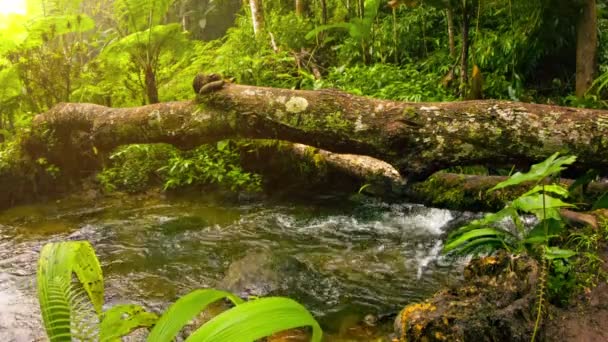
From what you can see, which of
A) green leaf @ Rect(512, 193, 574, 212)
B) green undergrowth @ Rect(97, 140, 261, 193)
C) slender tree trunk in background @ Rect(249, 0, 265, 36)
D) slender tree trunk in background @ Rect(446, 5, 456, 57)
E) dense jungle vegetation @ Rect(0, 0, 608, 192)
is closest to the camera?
green leaf @ Rect(512, 193, 574, 212)

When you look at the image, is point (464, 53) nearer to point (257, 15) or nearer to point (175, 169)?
point (175, 169)

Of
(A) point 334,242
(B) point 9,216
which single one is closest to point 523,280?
(A) point 334,242

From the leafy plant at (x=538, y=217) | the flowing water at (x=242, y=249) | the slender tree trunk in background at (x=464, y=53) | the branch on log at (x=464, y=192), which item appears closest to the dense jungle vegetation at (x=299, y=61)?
the slender tree trunk in background at (x=464, y=53)

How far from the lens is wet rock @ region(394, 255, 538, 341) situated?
1.78 m

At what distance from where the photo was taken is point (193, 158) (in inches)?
249

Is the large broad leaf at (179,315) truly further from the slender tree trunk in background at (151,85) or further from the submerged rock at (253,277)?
the slender tree trunk in background at (151,85)

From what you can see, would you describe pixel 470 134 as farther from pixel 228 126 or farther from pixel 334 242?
pixel 228 126

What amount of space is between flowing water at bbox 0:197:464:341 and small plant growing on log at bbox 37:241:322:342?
1680mm

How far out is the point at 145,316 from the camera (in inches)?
67.4

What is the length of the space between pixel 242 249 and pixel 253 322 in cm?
324

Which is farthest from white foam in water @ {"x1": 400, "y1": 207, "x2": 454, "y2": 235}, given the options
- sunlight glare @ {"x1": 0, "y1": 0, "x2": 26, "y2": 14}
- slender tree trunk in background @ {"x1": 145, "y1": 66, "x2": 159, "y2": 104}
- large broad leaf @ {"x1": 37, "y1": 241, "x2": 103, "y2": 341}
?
sunlight glare @ {"x1": 0, "y1": 0, "x2": 26, "y2": 14}

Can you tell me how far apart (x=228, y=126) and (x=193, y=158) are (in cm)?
248

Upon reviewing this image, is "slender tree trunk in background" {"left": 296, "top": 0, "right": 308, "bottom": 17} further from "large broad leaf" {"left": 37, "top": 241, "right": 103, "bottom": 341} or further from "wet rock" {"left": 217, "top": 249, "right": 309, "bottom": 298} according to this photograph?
"large broad leaf" {"left": 37, "top": 241, "right": 103, "bottom": 341}

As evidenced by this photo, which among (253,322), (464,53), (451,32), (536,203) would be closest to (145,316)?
(253,322)
